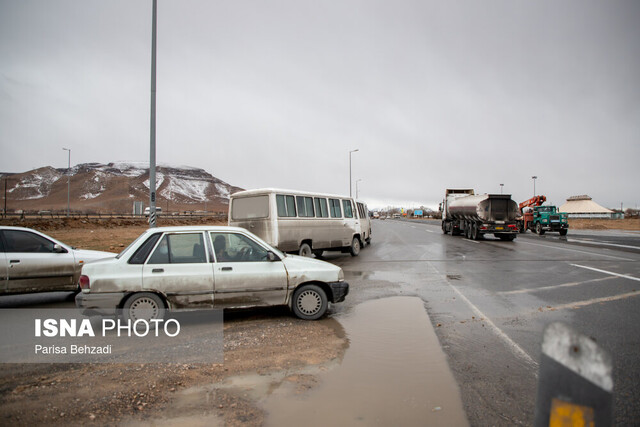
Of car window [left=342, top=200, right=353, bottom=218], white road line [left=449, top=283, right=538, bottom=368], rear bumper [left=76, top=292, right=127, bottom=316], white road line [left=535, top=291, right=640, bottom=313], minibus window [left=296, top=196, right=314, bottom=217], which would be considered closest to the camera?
white road line [left=449, top=283, right=538, bottom=368]

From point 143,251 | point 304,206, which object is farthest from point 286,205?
point 143,251

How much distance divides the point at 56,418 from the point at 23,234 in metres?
5.70

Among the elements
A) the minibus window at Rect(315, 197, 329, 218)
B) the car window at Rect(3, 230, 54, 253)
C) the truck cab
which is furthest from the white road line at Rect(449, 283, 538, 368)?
the truck cab

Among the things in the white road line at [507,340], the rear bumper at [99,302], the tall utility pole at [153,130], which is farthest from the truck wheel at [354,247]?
the rear bumper at [99,302]

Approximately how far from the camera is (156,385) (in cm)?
382

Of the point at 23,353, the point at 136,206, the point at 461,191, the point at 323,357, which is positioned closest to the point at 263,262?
the point at 323,357

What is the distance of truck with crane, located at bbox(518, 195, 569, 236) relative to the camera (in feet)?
103

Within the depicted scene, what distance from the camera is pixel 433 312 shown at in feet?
→ 22.0

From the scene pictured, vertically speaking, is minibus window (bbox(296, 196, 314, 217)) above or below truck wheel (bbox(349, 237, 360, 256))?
above

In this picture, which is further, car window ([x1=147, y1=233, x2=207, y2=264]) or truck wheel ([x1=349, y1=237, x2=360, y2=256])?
truck wheel ([x1=349, y1=237, x2=360, y2=256])

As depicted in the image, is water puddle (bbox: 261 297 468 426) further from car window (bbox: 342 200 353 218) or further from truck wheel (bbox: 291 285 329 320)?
car window (bbox: 342 200 353 218)

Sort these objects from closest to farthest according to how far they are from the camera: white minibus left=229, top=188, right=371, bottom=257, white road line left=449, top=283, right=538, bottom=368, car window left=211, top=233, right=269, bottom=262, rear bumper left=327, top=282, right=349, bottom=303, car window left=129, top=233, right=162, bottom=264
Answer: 1. white road line left=449, top=283, right=538, bottom=368
2. car window left=129, top=233, right=162, bottom=264
3. car window left=211, top=233, right=269, bottom=262
4. rear bumper left=327, top=282, right=349, bottom=303
5. white minibus left=229, top=188, right=371, bottom=257

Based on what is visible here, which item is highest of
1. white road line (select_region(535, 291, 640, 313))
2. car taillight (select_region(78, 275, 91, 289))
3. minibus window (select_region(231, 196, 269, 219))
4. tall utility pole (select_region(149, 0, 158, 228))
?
tall utility pole (select_region(149, 0, 158, 228))

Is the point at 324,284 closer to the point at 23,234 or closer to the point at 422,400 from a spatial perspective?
the point at 422,400
